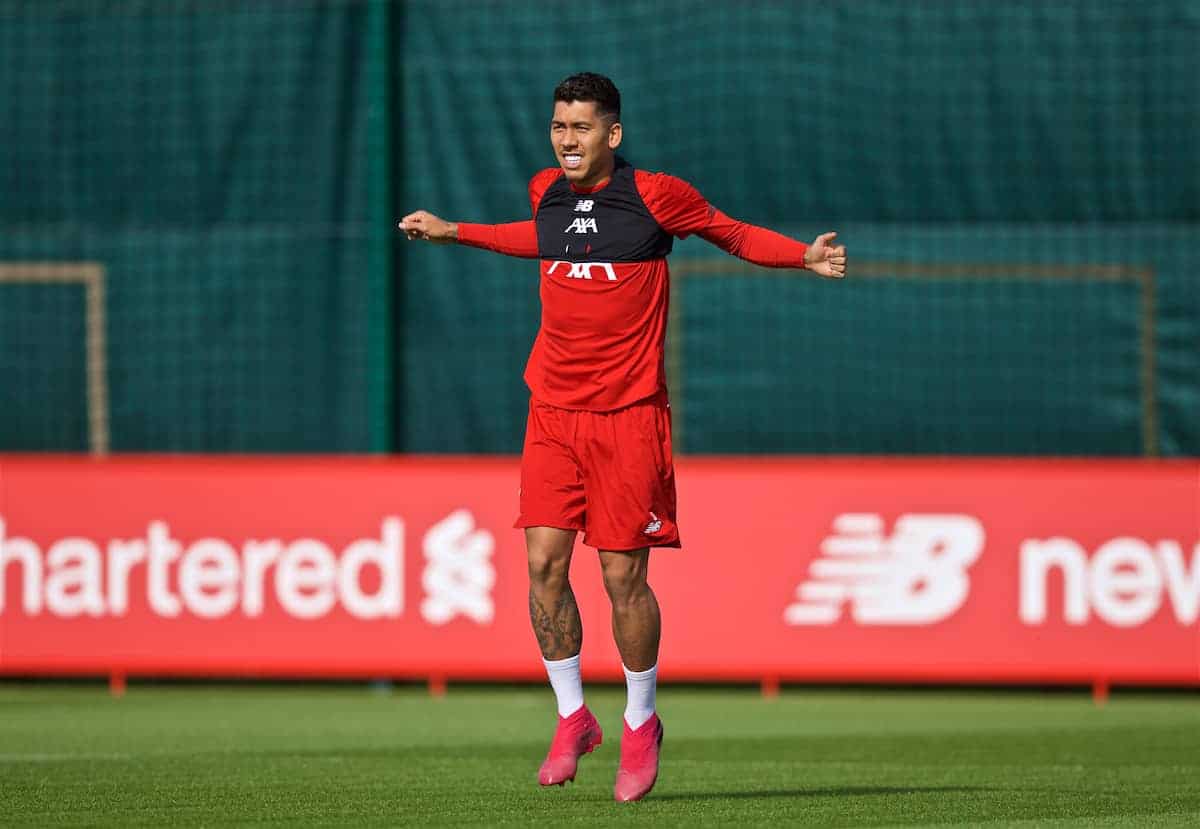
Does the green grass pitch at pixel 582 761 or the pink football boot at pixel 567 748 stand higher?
the pink football boot at pixel 567 748

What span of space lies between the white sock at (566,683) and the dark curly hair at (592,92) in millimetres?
1661

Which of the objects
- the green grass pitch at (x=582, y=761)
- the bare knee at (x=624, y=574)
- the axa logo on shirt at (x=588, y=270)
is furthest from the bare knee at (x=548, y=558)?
the axa logo on shirt at (x=588, y=270)

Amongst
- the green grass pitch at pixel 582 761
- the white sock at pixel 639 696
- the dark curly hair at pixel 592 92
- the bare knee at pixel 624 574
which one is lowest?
the green grass pitch at pixel 582 761

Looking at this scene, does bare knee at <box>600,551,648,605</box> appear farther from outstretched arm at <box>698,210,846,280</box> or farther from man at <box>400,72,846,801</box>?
outstretched arm at <box>698,210,846,280</box>

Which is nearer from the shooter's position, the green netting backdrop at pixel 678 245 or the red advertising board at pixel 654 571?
the red advertising board at pixel 654 571

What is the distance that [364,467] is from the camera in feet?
37.6

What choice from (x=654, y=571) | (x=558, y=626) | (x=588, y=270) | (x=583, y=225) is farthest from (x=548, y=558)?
(x=654, y=571)

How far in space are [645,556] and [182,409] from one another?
7519mm

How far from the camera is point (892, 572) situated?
11.0 m

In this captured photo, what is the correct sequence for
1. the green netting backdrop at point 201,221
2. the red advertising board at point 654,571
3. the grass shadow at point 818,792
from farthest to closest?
1. the green netting backdrop at point 201,221
2. the red advertising board at point 654,571
3. the grass shadow at point 818,792

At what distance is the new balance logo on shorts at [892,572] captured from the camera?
11016 millimetres

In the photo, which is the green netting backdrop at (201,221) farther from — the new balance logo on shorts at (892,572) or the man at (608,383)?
the man at (608,383)

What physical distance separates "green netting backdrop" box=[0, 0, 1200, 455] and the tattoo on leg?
652cm

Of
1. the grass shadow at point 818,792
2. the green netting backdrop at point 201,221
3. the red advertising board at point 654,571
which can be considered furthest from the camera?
the green netting backdrop at point 201,221
